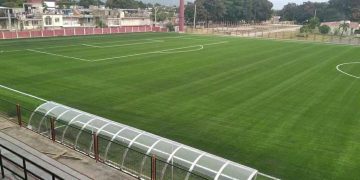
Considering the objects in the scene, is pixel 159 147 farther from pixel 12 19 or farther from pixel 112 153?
pixel 12 19

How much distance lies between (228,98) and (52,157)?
49.9 feet

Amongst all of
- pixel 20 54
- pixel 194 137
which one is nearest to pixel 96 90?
pixel 194 137

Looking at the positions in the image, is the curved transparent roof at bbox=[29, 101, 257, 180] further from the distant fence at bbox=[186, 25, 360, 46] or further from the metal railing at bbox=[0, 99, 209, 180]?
the distant fence at bbox=[186, 25, 360, 46]

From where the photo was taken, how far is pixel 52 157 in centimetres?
1501

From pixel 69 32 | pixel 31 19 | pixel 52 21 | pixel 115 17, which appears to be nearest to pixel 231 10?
pixel 115 17

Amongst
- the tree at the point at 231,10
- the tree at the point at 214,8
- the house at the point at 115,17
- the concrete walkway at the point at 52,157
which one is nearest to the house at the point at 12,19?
the house at the point at 115,17

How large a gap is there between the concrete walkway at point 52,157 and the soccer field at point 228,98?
5.42 m

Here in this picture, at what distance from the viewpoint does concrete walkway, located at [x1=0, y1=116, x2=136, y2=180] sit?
45.1ft

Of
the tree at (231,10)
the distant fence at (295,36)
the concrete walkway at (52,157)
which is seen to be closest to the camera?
the concrete walkway at (52,157)

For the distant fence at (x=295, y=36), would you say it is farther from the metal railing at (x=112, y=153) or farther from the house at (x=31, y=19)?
the metal railing at (x=112, y=153)

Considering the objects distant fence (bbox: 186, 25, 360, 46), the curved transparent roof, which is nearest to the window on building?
distant fence (bbox: 186, 25, 360, 46)

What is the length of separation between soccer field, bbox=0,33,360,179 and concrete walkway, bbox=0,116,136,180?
542cm

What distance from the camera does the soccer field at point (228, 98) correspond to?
1769cm

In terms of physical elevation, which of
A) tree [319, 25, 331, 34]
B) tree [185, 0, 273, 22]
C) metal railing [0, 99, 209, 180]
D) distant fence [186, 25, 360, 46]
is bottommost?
metal railing [0, 99, 209, 180]
